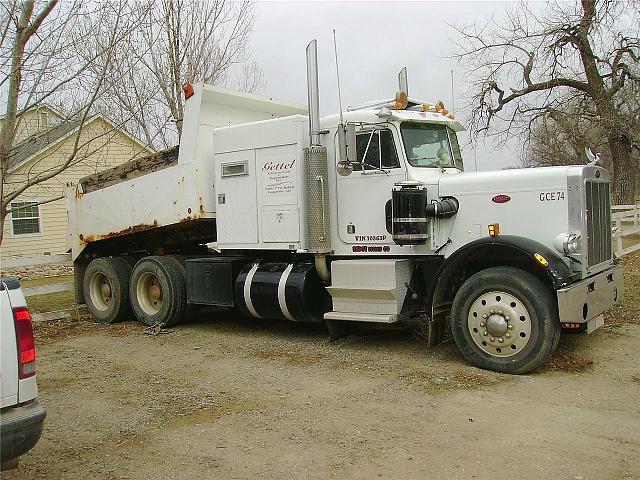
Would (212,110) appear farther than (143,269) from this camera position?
No

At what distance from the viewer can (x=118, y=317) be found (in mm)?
10516

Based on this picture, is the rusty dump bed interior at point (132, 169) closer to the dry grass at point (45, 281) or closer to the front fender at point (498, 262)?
the front fender at point (498, 262)

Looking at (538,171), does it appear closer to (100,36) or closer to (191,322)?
(191,322)

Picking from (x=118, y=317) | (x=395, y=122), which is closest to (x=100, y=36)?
(x=118, y=317)

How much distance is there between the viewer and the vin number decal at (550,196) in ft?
21.1

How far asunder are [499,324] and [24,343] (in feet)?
14.8

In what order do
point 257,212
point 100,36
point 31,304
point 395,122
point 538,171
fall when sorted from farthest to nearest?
point 31,304
point 100,36
point 257,212
point 395,122
point 538,171

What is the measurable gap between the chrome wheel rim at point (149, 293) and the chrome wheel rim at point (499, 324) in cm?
545

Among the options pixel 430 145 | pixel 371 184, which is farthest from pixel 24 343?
pixel 430 145

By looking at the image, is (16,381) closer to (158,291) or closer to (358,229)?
(358,229)

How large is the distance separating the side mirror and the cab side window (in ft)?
0.90

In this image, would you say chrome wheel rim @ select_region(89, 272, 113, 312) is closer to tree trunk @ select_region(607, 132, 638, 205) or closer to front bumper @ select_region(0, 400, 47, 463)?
front bumper @ select_region(0, 400, 47, 463)

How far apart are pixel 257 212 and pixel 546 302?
3.96 meters

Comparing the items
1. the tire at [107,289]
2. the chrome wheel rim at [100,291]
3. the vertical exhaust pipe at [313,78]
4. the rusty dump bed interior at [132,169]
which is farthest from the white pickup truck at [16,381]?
the chrome wheel rim at [100,291]
